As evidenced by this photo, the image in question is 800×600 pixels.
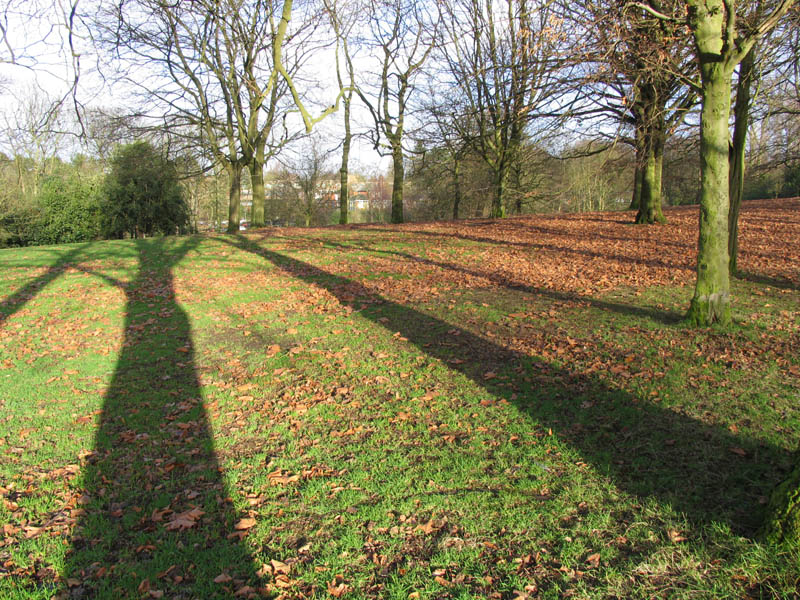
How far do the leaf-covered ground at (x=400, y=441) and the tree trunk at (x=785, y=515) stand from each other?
0.09m

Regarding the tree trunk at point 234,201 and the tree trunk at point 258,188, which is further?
the tree trunk at point 258,188

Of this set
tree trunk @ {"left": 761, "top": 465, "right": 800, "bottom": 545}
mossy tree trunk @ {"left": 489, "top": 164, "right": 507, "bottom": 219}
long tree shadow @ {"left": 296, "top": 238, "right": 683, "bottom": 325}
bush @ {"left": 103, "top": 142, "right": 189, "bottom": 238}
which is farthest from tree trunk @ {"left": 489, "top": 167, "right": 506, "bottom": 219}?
tree trunk @ {"left": 761, "top": 465, "right": 800, "bottom": 545}

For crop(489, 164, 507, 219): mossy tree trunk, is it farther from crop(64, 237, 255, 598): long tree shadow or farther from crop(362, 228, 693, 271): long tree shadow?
crop(64, 237, 255, 598): long tree shadow

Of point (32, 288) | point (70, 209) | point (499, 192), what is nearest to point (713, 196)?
point (32, 288)

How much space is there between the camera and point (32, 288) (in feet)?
37.1

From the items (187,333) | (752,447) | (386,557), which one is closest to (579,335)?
(752,447)

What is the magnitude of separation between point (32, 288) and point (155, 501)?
32.1ft

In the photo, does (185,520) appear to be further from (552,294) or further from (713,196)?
(552,294)

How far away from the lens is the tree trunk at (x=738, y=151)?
870cm

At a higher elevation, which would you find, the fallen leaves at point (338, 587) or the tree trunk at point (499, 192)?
the tree trunk at point (499, 192)

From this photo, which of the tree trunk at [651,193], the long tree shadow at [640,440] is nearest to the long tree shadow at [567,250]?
the tree trunk at [651,193]

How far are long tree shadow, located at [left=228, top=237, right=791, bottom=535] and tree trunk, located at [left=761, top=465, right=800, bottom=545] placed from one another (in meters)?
0.26

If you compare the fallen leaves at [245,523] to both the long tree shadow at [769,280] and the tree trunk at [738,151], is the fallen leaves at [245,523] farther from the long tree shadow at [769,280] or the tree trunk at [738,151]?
the long tree shadow at [769,280]

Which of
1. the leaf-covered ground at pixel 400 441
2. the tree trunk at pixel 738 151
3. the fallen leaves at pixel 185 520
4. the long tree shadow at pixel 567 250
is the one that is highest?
the tree trunk at pixel 738 151
